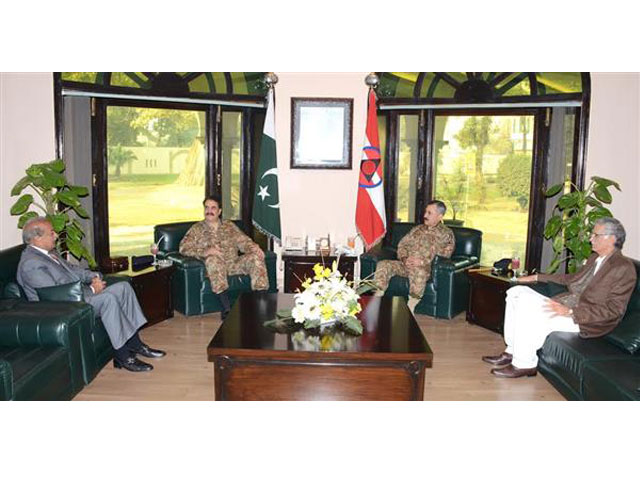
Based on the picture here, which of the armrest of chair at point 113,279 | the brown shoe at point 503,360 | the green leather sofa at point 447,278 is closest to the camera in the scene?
the brown shoe at point 503,360

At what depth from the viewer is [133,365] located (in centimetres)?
413

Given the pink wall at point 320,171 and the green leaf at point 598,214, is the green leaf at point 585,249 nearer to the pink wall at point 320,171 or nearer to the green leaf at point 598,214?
the green leaf at point 598,214

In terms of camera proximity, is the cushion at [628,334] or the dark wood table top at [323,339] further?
the cushion at [628,334]

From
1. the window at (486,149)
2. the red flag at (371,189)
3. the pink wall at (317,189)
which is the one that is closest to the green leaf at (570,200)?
the window at (486,149)

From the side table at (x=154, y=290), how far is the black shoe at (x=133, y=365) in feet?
2.80

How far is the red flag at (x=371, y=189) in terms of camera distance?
6.17 m

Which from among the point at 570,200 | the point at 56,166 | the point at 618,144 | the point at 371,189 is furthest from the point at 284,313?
the point at 618,144

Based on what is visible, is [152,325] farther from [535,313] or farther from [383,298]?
[535,313]

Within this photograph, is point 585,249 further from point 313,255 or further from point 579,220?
point 313,255

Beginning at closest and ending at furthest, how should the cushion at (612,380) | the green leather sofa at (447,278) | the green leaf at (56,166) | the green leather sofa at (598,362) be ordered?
the cushion at (612,380), the green leather sofa at (598,362), the green leaf at (56,166), the green leather sofa at (447,278)

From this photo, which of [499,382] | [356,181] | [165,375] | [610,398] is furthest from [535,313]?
[356,181]

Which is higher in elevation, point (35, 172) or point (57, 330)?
point (35, 172)

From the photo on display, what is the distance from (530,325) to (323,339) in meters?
1.55

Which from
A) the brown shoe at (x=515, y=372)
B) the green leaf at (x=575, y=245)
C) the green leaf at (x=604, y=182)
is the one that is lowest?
the brown shoe at (x=515, y=372)
